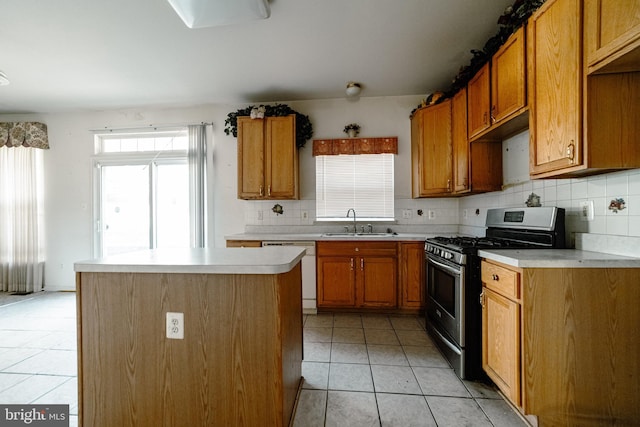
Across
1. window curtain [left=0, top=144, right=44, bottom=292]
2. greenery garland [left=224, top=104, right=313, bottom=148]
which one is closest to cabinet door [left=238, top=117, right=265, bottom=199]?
greenery garland [left=224, top=104, right=313, bottom=148]

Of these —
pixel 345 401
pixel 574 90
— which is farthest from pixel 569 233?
pixel 345 401

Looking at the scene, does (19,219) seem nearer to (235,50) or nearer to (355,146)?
(235,50)

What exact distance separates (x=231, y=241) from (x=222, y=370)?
2.11 m

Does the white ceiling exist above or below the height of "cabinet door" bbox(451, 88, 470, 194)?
above

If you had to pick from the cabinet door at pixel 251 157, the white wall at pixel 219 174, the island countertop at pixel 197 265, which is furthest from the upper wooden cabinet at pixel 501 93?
the cabinet door at pixel 251 157

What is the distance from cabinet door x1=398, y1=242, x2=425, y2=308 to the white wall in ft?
2.21

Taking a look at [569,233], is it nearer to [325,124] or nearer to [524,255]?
[524,255]

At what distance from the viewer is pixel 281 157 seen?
3516 millimetres

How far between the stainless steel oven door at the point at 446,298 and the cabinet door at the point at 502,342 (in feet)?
0.49

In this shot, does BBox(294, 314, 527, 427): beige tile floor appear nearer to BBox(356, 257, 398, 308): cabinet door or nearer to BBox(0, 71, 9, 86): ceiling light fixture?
BBox(356, 257, 398, 308): cabinet door

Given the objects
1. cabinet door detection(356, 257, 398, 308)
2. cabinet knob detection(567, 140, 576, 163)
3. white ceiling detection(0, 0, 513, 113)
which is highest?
white ceiling detection(0, 0, 513, 113)

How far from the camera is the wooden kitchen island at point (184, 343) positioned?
4.26 ft

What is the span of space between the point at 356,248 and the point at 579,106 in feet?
Result: 7.11

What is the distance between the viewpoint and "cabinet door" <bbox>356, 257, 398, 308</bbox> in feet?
10.2
